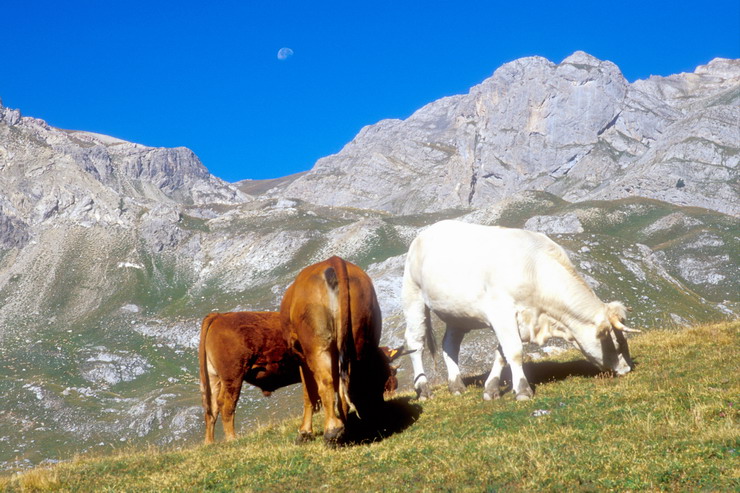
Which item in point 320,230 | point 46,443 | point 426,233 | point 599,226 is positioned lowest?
point 46,443

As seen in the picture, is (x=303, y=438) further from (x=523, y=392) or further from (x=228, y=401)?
(x=228, y=401)

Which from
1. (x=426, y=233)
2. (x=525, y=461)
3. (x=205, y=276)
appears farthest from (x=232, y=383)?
(x=205, y=276)

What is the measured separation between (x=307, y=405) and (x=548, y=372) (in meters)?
7.04

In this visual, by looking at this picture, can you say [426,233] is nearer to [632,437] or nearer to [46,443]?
[632,437]

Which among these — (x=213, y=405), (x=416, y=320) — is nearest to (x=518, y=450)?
(x=416, y=320)

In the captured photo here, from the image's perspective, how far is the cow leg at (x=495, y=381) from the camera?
12.2 m

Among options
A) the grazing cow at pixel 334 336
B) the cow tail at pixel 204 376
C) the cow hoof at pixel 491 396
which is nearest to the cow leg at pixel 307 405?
the grazing cow at pixel 334 336

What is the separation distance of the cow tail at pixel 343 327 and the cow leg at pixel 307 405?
3.01 ft

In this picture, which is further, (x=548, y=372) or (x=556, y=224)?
(x=556, y=224)

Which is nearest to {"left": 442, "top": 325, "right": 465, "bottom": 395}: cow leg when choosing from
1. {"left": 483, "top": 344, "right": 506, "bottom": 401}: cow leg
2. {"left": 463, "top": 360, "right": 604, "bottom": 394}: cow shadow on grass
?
{"left": 463, "top": 360, "right": 604, "bottom": 394}: cow shadow on grass

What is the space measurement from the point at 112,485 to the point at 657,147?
21851 cm

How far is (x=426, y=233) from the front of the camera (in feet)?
48.5

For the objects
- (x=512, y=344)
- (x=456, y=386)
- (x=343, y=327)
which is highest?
(x=343, y=327)

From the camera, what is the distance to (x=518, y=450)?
24.9 ft
